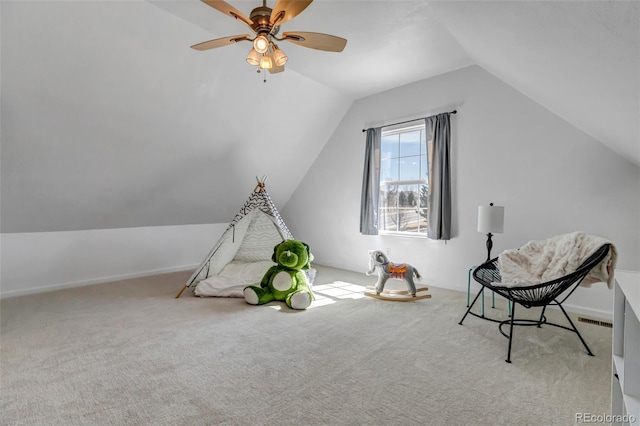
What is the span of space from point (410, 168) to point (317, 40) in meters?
2.69

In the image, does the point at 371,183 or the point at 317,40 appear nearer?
the point at 317,40

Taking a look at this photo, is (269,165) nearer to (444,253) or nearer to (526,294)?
(444,253)

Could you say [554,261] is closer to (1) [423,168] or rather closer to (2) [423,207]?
(2) [423,207]

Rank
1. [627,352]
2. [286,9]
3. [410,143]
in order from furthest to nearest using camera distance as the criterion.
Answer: [410,143] < [286,9] < [627,352]

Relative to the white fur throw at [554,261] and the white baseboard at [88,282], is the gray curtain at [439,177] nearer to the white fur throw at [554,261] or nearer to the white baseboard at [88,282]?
the white fur throw at [554,261]

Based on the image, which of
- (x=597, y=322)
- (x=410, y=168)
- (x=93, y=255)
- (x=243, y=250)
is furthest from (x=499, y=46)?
(x=93, y=255)

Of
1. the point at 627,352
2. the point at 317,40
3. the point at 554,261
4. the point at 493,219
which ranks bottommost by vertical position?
the point at 627,352

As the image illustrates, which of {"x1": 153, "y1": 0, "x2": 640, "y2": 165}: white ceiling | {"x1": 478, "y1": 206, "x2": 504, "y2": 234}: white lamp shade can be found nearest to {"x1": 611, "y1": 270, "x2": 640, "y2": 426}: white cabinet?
{"x1": 153, "y1": 0, "x2": 640, "y2": 165}: white ceiling

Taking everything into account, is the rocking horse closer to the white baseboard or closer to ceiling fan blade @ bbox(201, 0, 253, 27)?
ceiling fan blade @ bbox(201, 0, 253, 27)

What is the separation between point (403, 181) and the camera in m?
4.49

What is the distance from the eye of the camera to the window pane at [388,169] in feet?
15.1

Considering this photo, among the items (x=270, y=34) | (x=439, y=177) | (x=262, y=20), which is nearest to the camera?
(x=262, y=20)

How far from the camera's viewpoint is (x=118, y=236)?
4.49 m

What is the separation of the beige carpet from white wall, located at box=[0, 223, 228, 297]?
2.21 ft
